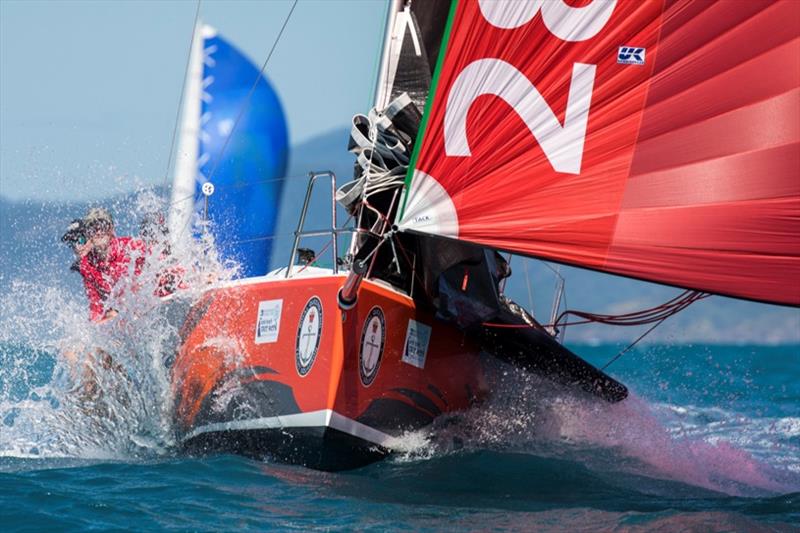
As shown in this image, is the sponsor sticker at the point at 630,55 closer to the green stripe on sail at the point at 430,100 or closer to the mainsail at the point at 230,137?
the green stripe on sail at the point at 430,100

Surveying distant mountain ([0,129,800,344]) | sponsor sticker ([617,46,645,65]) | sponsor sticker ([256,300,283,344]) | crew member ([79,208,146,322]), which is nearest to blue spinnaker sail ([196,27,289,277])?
distant mountain ([0,129,800,344])

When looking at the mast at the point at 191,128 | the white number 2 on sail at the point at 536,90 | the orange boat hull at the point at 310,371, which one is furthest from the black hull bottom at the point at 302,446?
the mast at the point at 191,128

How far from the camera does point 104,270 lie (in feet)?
22.2

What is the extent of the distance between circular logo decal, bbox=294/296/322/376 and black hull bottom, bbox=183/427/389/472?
12.1 inches

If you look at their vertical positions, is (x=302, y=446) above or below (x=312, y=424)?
below

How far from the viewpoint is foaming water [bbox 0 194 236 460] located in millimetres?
6180

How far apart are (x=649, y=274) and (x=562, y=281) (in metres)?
1.96

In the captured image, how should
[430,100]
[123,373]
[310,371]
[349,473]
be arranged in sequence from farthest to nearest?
[123,373] < [349,473] < [310,371] < [430,100]

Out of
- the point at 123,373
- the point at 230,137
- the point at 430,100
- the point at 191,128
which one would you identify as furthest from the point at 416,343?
the point at 191,128

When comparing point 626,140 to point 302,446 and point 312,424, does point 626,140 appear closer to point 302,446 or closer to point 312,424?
point 312,424

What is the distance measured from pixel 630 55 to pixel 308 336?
195 centimetres

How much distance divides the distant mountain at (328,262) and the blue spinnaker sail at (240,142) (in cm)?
40

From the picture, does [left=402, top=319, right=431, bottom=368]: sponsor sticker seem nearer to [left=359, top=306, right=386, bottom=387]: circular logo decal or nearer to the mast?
[left=359, top=306, right=386, bottom=387]: circular logo decal

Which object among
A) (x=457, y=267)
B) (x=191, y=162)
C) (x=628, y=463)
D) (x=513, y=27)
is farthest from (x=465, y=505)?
(x=191, y=162)
